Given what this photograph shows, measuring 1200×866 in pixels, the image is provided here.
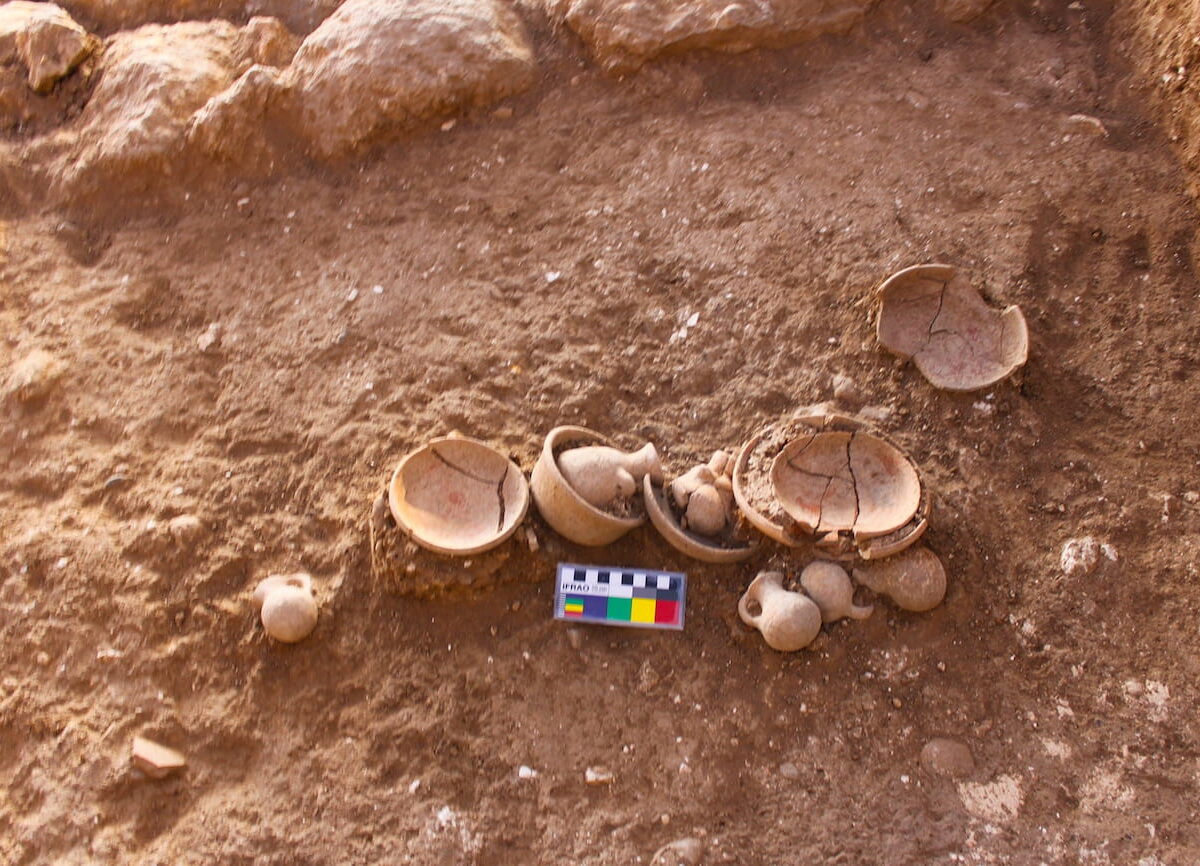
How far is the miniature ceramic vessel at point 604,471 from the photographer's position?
2.83m

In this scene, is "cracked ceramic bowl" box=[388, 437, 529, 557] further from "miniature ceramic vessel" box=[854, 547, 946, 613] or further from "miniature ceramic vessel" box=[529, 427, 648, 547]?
"miniature ceramic vessel" box=[854, 547, 946, 613]

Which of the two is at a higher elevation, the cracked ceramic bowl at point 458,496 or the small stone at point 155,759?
the cracked ceramic bowl at point 458,496

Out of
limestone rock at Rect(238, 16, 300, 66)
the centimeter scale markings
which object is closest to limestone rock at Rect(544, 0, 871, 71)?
limestone rock at Rect(238, 16, 300, 66)

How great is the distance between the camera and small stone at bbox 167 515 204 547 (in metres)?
3.08

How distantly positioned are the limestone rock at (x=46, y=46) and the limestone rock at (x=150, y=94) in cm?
14

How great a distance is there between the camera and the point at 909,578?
2.77m

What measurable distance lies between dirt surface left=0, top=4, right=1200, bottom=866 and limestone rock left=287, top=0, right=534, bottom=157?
0.49 feet

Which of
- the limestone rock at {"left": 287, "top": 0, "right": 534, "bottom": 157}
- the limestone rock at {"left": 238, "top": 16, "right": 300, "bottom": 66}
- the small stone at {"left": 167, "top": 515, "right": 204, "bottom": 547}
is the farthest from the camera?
the limestone rock at {"left": 238, "top": 16, "right": 300, "bottom": 66}

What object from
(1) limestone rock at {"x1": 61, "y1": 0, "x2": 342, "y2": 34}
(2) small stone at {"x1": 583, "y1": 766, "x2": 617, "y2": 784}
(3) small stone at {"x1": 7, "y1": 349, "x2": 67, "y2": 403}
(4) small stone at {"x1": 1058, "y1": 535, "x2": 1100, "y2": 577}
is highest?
(1) limestone rock at {"x1": 61, "y1": 0, "x2": 342, "y2": 34}

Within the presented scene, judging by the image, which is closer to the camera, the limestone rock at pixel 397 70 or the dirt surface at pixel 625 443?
the dirt surface at pixel 625 443

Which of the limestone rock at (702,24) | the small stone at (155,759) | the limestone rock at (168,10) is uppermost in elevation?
the limestone rock at (168,10)

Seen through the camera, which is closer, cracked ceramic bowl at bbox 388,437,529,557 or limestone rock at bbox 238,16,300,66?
cracked ceramic bowl at bbox 388,437,529,557

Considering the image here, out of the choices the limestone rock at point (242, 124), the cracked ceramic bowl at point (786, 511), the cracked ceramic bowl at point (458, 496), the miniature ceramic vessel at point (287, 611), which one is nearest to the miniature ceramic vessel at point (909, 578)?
the cracked ceramic bowl at point (786, 511)

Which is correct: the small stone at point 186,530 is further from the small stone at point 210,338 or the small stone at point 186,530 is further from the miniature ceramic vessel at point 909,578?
the miniature ceramic vessel at point 909,578
